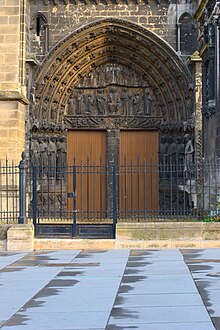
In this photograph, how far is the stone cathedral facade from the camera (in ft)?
62.6

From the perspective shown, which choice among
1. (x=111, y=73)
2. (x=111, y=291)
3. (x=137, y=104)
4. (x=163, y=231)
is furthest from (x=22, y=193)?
(x=111, y=73)

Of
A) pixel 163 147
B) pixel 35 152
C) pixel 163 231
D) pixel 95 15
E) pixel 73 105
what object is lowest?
pixel 163 231

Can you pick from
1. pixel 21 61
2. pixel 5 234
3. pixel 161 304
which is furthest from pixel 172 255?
pixel 21 61

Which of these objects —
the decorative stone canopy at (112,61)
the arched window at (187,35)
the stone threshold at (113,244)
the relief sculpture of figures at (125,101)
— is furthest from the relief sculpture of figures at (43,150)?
the stone threshold at (113,244)

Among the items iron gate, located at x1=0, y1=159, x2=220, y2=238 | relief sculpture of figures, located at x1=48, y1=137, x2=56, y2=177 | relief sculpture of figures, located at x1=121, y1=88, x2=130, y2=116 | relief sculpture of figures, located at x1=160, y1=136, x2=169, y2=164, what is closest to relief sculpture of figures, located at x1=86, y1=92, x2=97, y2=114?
relief sculpture of figures, located at x1=121, y1=88, x2=130, y2=116

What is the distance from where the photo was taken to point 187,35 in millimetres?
19219

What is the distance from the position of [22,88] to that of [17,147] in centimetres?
158

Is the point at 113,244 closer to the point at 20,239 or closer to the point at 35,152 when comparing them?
the point at 20,239

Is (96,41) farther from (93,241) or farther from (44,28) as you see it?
(93,241)

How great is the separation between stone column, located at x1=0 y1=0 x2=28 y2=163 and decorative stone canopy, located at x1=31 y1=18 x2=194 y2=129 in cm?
230

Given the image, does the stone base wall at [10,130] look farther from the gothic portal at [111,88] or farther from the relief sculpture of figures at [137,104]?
the relief sculpture of figures at [137,104]

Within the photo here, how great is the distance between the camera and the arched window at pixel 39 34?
63.0 feet

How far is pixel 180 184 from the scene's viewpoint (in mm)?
19625

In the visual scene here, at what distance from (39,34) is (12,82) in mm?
3174
